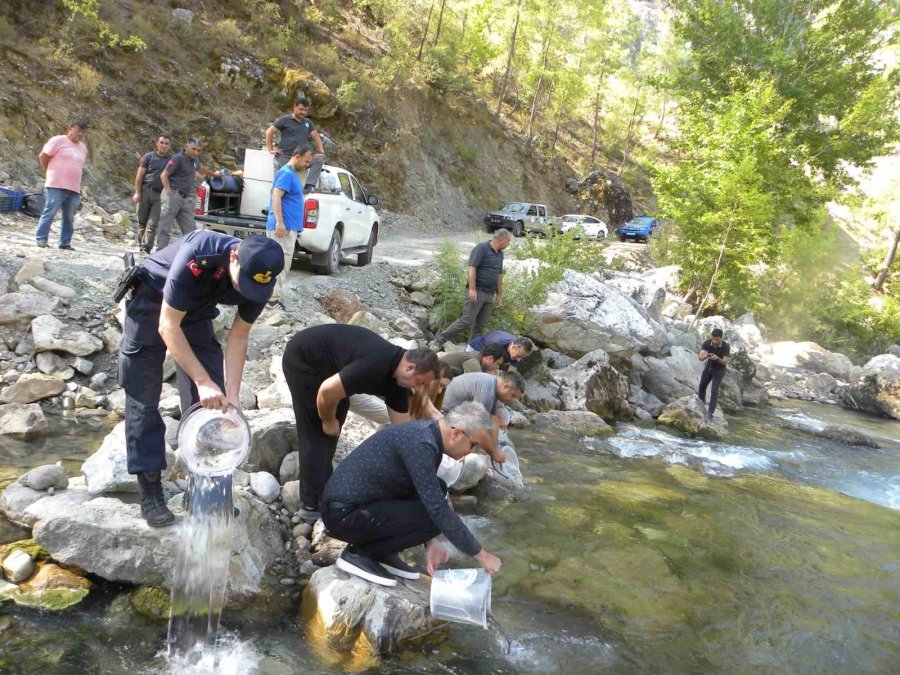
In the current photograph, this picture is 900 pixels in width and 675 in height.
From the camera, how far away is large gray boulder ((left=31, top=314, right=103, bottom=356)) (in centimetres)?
658

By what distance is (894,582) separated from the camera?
579cm

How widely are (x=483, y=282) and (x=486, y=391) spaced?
388 cm

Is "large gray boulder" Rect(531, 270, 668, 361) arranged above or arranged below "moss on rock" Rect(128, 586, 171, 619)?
above

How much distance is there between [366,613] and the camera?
364cm

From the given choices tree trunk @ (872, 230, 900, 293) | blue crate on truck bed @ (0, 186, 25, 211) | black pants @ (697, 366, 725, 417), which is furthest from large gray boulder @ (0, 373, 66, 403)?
tree trunk @ (872, 230, 900, 293)

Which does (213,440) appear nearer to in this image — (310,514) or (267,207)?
(310,514)

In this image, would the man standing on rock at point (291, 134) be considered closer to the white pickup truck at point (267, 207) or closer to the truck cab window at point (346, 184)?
the white pickup truck at point (267, 207)

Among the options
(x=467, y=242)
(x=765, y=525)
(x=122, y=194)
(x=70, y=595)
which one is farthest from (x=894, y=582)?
(x=467, y=242)

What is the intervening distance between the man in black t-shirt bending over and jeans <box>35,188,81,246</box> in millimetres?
5886

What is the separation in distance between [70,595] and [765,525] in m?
6.03

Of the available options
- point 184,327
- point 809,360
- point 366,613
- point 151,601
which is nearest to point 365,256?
point 184,327

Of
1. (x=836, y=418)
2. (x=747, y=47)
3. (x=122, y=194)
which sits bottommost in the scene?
(x=836, y=418)

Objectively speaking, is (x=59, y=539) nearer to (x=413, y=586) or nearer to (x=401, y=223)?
(x=413, y=586)

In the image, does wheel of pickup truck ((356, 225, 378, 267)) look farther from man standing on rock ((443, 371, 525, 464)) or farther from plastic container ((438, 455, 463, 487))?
plastic container ((438, 455, 463, 487))
